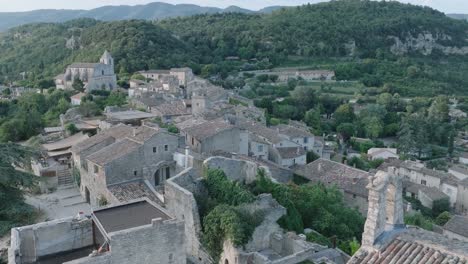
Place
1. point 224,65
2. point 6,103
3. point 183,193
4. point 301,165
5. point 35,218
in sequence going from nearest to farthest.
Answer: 1. point 183,193
2. point 35,218
3. point 301,165
4. point 6,103
5. point 224,65

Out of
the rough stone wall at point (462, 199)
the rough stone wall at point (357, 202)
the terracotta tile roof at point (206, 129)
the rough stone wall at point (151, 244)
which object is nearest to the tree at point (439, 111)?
the rough stone wall at point (462, 199)

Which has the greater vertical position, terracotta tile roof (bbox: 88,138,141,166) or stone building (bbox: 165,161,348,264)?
terracotta tile roof (bbox: 88,138,141,166)

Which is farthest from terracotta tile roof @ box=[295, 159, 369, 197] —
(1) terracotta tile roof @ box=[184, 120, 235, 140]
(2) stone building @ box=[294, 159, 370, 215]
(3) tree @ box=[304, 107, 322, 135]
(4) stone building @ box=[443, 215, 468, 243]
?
(3) tree @ box=[304, 107, 322, 135]

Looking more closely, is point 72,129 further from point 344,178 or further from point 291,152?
point 344,178

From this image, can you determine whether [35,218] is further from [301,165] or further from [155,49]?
[155,49]

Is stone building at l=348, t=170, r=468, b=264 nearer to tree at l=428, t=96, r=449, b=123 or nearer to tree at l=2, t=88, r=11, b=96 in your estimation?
tree at l=2, t=88, r=11, b=96

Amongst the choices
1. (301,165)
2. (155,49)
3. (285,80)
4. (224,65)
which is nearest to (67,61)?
(155,49)
